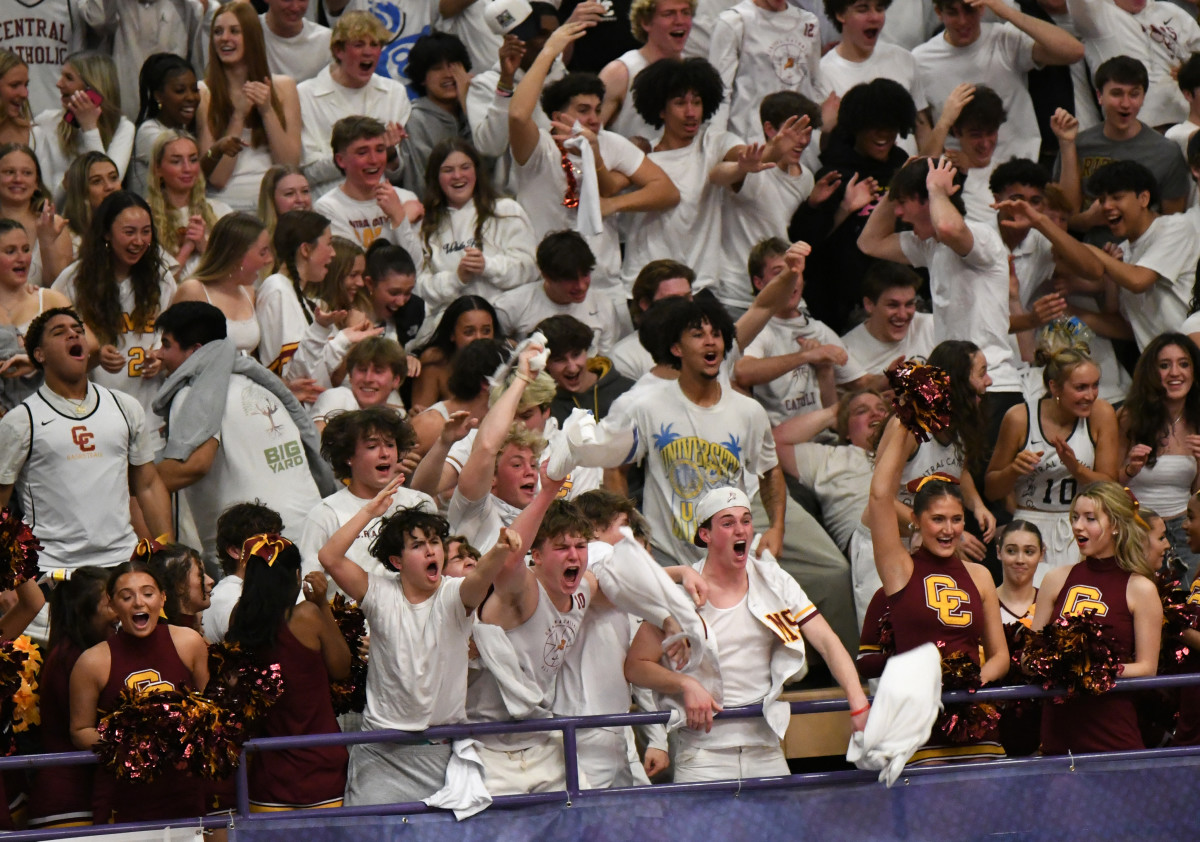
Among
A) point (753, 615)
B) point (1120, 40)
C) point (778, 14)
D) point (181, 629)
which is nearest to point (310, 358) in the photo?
point (181, 629)

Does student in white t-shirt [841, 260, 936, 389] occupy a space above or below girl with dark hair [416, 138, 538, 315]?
below

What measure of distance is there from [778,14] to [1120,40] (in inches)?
93.2

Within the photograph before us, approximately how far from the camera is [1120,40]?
11453mm

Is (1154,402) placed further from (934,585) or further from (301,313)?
(301,313)

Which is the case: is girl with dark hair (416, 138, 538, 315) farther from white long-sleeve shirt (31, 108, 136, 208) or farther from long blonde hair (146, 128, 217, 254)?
white long-sleeve shirt (31, 108, 136, 208)

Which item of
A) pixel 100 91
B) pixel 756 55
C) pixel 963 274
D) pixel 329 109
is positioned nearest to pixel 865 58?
pixel 756 55

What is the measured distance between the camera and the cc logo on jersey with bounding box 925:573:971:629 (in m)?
6.58

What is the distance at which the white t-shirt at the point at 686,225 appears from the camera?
9953mm

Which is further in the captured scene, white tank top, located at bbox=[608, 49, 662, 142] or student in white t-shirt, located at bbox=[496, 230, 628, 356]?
white tank top, located at bbox=[608, 49, 662, 142]

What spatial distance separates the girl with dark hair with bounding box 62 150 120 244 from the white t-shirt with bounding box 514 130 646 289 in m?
2.29

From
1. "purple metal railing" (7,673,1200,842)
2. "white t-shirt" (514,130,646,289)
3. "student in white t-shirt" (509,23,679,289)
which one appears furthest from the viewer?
"white t-shirt" (514,130,646,289)

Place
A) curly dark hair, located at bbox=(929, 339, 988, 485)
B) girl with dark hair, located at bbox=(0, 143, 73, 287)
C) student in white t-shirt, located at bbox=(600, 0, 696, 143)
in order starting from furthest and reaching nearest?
student in white t-shirt, located at bbox=(600, 0, 696, 143) < girl with dark hair, located at bbox=(0, 143, 73, 287) < curly dark hair, located at bbox=(929, 339, 988, 485)

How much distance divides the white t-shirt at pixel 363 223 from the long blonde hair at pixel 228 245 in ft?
4.50

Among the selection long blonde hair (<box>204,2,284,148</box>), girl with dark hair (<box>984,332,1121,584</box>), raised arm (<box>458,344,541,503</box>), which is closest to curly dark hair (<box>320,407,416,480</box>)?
raised arm (<box>458,344,541,503</box>)
